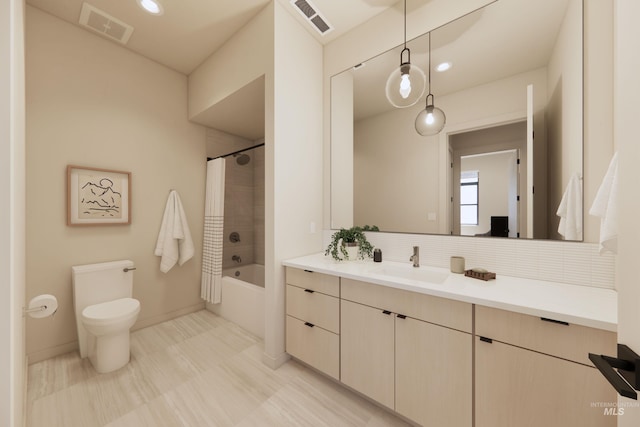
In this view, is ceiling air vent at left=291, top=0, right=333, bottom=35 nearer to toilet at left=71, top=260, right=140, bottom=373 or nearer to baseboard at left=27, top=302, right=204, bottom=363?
toilet at left=71, top=260, right=140, bottom=373

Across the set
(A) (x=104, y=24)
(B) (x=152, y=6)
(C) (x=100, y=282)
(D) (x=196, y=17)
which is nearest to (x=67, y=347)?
(C) (x=100, y=282)

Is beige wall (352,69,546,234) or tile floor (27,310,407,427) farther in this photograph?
beige wall (352,69,546,234)

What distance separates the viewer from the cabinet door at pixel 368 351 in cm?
142

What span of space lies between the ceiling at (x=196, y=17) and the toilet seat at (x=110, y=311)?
8.16 ft

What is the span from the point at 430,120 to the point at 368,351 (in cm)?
172

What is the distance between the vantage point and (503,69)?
1.57m

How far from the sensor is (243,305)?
8.29 feet

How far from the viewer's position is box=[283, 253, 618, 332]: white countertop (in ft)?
3.10

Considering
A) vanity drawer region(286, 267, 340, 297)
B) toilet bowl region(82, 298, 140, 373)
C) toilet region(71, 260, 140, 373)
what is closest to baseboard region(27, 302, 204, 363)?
toilet region(71, 260, 140, 373)

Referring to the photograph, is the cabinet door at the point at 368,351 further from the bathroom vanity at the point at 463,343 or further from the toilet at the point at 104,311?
the toilet at the point at 104,311

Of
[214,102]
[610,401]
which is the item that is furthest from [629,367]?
[214,102]

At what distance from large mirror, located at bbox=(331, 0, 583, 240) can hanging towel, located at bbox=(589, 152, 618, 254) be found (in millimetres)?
378

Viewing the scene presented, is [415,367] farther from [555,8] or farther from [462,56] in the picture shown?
[555,8]

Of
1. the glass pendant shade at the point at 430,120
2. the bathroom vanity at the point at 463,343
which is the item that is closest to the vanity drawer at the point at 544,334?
the bathroom vanity at the point at 463,343
